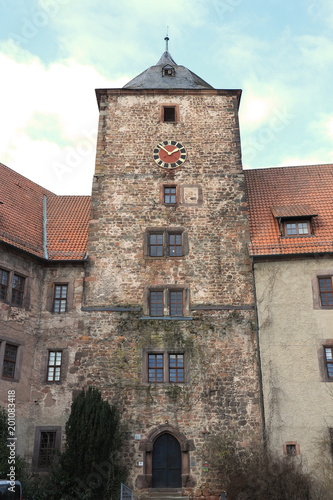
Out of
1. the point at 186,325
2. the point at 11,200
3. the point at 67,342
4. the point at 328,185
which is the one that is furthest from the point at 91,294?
the point at 328,185

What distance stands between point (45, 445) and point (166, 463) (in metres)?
3.84

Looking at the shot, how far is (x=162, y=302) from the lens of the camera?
1911 centimetres

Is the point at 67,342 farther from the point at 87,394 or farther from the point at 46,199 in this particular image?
the point at 46,199

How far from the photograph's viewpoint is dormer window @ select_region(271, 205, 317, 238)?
19.9 meters

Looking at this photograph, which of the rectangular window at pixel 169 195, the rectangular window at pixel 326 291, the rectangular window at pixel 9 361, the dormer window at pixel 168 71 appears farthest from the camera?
the dormer window at pixel 168 71

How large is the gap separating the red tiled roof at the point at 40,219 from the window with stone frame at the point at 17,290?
103 cm

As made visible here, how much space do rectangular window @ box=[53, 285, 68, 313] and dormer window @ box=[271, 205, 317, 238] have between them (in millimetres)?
8051


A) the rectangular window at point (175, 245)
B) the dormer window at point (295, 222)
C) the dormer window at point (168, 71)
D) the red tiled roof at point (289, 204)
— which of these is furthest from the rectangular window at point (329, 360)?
the dormer window at point (168, 71)

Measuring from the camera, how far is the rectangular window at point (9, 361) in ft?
57.4

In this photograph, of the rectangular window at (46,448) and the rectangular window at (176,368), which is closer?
the rectangular window at (46,448)

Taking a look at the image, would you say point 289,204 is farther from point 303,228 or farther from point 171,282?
point 171,282

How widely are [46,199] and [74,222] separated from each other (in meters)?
2.43

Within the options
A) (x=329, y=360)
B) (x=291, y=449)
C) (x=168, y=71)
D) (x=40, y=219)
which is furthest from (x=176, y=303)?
(x=168, y=71)

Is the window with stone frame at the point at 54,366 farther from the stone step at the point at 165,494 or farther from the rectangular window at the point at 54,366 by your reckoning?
the stone step at the point at 165,494
